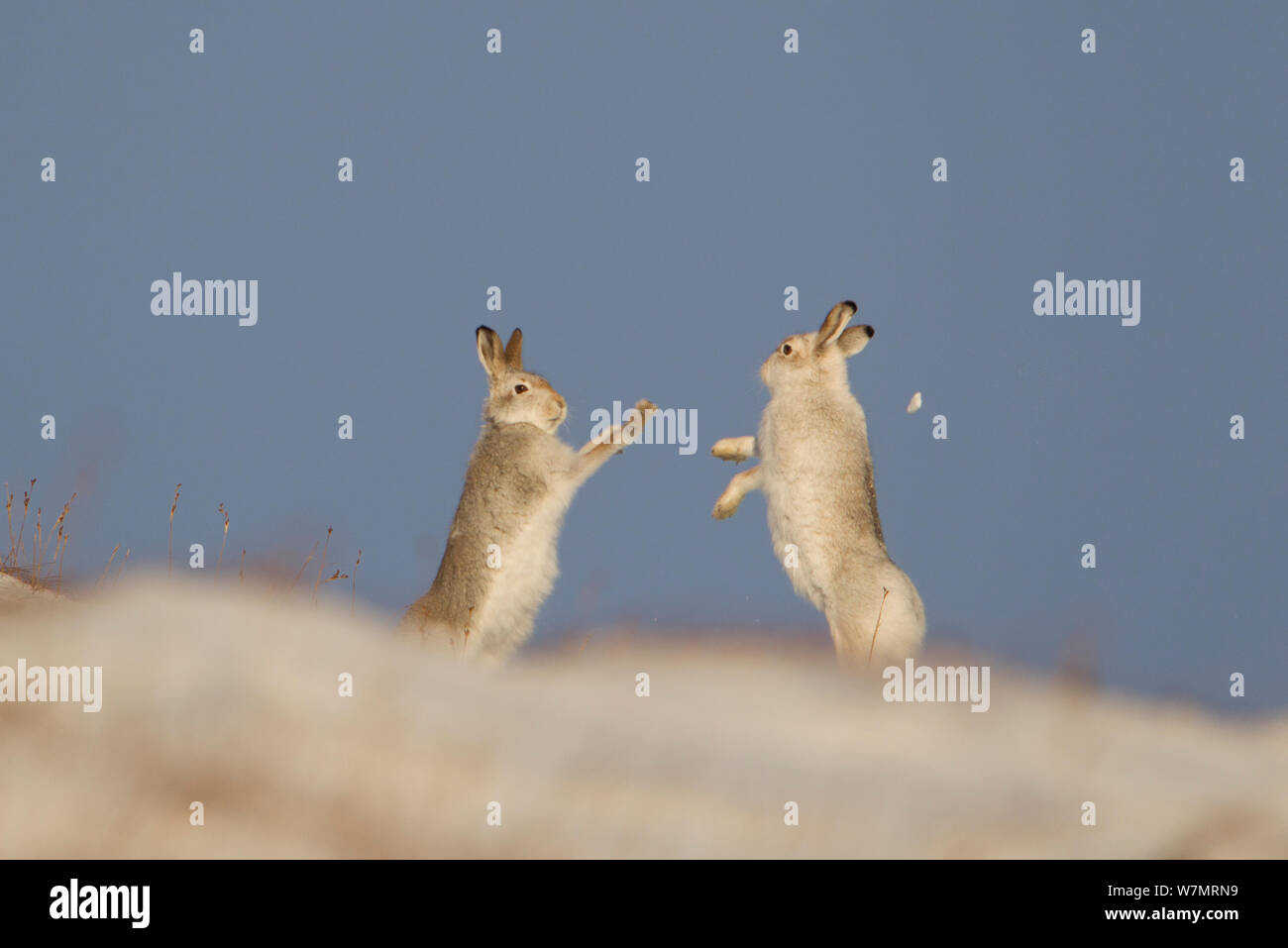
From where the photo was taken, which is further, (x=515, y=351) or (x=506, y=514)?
(x=515, y=351)

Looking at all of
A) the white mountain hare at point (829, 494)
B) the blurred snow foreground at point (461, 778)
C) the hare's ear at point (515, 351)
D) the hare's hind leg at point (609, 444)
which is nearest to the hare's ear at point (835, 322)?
the white mountain hare at point (829, 494)

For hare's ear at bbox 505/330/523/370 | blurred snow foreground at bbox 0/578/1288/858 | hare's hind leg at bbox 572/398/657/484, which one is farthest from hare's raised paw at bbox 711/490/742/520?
blurred snow foreground at bbox 0/578/1288/858

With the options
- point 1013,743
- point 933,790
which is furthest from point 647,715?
point 1013,743

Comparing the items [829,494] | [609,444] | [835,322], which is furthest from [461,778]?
[835,322]

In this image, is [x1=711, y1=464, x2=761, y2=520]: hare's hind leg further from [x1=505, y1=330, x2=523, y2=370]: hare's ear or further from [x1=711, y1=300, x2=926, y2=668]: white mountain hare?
[x1=505, y1=330, x2=523, y2=370]: hare's ear

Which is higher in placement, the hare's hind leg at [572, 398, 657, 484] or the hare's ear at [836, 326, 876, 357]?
the hare's ear at [836, 326, 876, 357]

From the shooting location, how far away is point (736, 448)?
1040 cm

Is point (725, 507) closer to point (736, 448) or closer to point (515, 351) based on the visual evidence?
point (736, 448)

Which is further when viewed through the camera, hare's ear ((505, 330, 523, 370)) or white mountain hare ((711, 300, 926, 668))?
hare's ear ((505, 330, 523, 370))

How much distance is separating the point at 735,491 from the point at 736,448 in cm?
42

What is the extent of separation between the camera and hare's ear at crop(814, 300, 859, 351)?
10.3 metres

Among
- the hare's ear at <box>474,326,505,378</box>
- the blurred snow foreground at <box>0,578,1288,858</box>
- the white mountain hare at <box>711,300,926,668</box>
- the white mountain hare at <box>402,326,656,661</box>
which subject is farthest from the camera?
the hare's ear at <box>474,326,505,378</box>

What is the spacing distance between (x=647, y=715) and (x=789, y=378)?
538 cm
